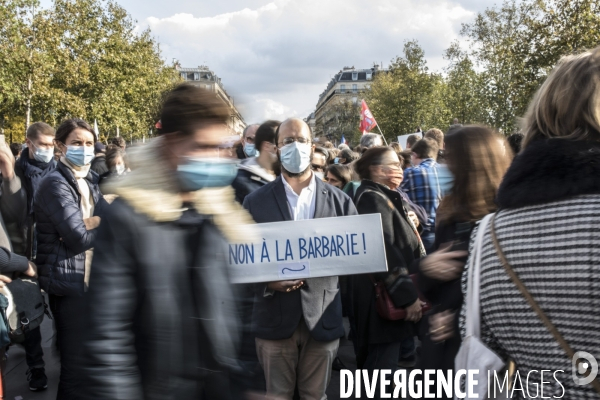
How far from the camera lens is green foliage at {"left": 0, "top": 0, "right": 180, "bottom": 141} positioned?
91.0 ft

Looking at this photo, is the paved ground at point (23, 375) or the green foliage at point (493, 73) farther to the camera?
the green foliage at point (493, 73)

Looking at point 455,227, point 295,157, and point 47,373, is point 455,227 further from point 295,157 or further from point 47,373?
point 47,373

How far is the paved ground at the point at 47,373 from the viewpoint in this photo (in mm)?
5066

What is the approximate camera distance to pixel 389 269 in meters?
3.99

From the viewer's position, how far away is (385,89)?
173ft

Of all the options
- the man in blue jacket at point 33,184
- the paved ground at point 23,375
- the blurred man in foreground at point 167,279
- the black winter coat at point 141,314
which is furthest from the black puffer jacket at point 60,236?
the black winter coat at point 141,314

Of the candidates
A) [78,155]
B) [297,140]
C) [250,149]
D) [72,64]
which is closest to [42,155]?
[78,155]

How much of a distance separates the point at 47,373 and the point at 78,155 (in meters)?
2.53

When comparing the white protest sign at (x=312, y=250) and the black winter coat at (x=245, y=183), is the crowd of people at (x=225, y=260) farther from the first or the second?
the black winter coat at (x=245, y=183)

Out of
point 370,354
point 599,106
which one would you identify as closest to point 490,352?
point 599,106

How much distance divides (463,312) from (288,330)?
1687 millimetres

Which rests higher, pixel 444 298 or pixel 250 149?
pixel 250 149

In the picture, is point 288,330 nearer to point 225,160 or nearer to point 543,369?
point 225,160

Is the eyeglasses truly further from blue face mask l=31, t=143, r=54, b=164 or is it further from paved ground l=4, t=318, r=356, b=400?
blue face mask l=31, t=143, r=54, b=164
